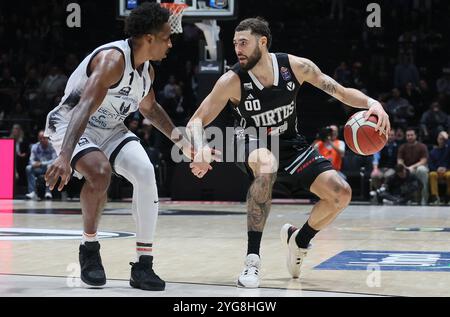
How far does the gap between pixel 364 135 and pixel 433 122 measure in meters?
11.2

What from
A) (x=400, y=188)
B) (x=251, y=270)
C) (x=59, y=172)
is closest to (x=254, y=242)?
(x=251, y=270)

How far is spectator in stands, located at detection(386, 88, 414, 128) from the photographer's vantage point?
17.4m

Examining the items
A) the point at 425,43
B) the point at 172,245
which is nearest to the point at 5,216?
the point at 172,245

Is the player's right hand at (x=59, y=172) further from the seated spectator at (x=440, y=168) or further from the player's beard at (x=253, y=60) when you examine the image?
the seated spectator at (x=440, y=168)

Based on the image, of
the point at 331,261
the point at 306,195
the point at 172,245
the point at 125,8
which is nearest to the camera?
the point at 331,261

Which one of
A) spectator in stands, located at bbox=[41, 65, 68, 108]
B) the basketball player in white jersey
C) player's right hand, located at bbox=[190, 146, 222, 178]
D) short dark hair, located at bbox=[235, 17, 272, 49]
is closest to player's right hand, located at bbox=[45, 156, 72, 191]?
the basketball player in white jersey

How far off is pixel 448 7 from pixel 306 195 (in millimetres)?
7485

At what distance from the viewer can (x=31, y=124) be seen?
18.5m

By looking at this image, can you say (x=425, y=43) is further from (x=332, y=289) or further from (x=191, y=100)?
(x=332, y=289)

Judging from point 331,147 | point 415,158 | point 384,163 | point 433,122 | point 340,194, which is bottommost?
point 384,163

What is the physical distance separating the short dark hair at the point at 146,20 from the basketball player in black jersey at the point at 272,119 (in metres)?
0.69

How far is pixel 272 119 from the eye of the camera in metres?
6.20

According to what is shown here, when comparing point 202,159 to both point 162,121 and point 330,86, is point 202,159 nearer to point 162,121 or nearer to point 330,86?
point 162,121

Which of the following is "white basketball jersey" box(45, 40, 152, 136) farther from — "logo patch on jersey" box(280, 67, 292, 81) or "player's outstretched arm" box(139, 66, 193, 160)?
"logo patch on jersey" box(280, 67, 292, 81)
